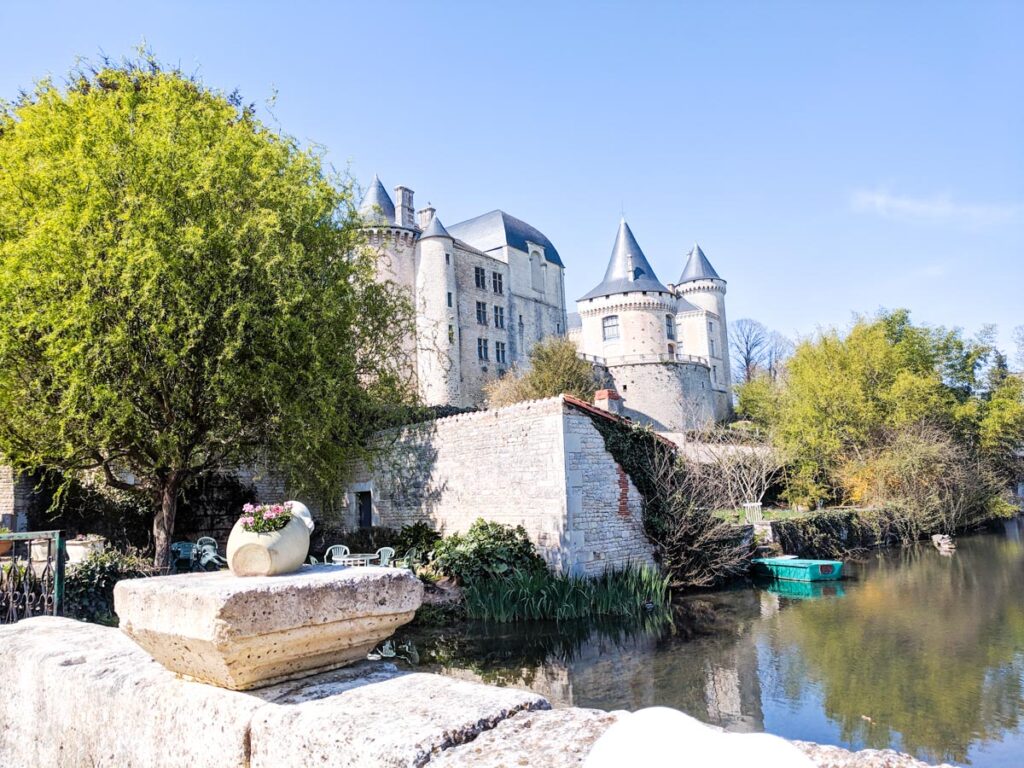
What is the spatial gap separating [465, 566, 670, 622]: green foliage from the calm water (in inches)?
26.5

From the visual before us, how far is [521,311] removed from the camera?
139 ft

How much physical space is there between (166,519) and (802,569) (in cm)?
1213

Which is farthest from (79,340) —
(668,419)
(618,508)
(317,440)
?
(668,419)

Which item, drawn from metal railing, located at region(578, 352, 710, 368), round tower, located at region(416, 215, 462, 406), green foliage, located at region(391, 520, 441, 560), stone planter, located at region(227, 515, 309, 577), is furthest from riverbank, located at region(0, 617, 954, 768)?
metal railing, located at region(578, 352, 710, 368)

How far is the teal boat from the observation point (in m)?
14.2

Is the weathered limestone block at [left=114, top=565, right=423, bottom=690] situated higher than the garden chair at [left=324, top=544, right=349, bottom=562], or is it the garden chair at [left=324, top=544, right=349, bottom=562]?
the weathered limestone block at [left=114, top=565, right=423, bottom=690]

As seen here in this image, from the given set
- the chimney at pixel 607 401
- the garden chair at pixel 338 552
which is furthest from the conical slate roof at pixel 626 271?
the garden chair at pixel 338 552

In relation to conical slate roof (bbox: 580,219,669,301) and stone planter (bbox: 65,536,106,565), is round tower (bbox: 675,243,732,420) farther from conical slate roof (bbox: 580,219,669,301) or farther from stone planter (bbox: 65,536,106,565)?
stone planter (bbox: 65,536,106,565)

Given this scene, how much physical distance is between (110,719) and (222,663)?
0.67m

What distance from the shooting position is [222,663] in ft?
6.39

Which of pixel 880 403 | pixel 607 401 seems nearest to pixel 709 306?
pixel 880 403

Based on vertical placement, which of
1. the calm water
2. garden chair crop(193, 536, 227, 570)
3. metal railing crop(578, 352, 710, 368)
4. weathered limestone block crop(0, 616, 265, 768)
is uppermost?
metal railing crop(578, 352, 710, 368)

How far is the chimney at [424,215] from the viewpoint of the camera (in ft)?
124

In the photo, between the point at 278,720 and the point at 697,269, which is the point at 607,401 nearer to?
the point at 278,720
